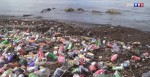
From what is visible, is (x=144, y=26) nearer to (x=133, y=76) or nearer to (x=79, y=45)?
(x=79, y=45)

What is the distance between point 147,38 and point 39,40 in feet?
15.8

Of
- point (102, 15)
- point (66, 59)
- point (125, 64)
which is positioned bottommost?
point (102, 15)

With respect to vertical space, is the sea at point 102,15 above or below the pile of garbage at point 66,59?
below

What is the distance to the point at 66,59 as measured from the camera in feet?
25.2

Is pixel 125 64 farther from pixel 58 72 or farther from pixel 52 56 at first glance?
pixel 52 56

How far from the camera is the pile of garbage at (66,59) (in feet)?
21.7

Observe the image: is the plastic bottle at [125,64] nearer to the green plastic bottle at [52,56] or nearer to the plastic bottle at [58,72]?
the plastic bottle at [58,72]

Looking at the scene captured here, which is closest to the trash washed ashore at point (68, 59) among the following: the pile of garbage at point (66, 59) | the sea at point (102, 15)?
the pile of garbage at point (66, 59)

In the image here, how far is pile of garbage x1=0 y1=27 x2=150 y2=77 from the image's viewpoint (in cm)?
663

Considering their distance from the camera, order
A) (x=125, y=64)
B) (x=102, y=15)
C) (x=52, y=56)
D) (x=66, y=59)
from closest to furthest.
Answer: (x=125, y=64), (x=66, y=59), (x=52, y=56), (x=102, y=15)

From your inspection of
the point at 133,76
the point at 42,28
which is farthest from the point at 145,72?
the point at 42,28

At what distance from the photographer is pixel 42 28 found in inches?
557

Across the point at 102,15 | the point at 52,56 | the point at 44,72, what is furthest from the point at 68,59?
the point at 102,15

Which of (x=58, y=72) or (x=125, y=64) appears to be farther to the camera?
(x=125, y=64)
